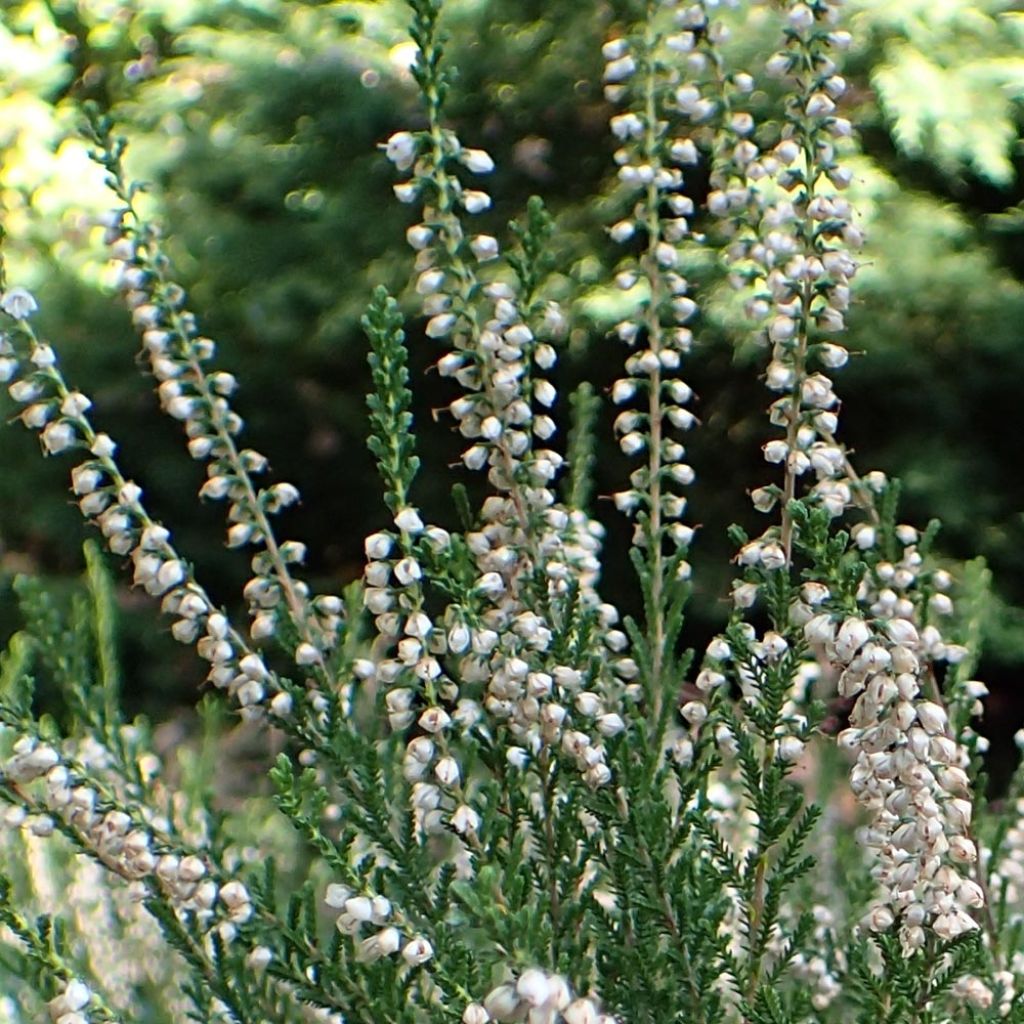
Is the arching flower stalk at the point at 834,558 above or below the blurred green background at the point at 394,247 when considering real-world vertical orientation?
below

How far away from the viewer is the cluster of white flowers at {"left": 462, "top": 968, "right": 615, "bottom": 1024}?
56 cm

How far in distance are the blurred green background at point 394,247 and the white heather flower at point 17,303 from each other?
2.00 meters

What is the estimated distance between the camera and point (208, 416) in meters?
0.92

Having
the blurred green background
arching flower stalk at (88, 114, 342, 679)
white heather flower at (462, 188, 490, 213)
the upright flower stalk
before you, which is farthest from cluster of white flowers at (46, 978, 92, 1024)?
the blurred green background

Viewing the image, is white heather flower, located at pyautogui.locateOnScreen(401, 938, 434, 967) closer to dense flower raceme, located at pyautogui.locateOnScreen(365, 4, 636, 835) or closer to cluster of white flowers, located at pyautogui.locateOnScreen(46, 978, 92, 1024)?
dense flower raceme, located at pyautogui.locateOnScreen(365, 4, 636, 835)

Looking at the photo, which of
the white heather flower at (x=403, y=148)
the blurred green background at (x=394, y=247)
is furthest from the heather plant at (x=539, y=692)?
the blurred green background at (x=394, y=247)

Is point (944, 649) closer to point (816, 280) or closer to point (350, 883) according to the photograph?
point (816, 280)

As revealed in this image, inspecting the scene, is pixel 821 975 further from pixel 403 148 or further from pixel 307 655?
pixel 403 148

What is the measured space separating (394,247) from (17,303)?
2.51 meters

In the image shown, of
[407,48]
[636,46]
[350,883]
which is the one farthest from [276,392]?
[350,883]

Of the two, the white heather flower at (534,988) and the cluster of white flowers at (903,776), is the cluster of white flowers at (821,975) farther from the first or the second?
the white heather flower at (534,988)

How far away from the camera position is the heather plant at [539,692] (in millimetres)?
692

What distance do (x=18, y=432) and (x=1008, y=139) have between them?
2.69 m

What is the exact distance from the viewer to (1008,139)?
8.97 feet
